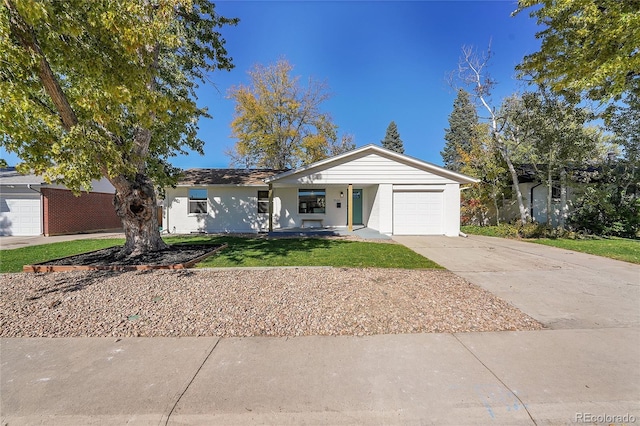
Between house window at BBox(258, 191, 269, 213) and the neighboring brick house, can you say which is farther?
house window at BBox(258, 191, 269, 213)

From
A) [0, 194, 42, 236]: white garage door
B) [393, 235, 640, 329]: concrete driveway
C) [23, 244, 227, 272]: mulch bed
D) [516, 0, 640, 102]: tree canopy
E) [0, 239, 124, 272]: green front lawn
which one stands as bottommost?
[393, 235, 640, 329]: concrete driveway

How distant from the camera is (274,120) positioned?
23.8 m

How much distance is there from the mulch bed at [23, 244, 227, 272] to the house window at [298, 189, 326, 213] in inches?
277

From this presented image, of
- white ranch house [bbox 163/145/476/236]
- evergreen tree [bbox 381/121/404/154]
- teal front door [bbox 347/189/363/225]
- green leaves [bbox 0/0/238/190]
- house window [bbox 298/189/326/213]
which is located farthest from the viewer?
evergreen tree [bbox 381/121/404/154]

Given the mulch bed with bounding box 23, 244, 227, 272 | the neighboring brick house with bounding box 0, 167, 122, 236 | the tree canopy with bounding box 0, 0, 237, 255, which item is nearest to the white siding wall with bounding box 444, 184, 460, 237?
the mulch bed with bounding box 23, 244, 227, 272

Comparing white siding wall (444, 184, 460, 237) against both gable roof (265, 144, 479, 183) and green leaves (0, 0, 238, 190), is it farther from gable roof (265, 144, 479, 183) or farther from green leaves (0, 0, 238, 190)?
green leaves (0, 0, 238, 190)

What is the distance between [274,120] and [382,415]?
79.2 ft

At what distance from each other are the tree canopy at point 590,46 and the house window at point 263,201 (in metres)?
12.4

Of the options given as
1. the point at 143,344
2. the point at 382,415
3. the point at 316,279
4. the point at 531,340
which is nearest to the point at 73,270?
the point at 143,344

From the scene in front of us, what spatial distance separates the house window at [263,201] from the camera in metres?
14.8

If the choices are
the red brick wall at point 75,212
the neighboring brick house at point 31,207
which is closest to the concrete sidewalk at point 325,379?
the neighboring brick house at point 31,207

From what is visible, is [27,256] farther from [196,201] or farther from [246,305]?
[246,305]

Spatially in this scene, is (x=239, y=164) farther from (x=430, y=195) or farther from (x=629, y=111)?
(x=629, y=111)

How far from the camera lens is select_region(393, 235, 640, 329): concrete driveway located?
406cm
